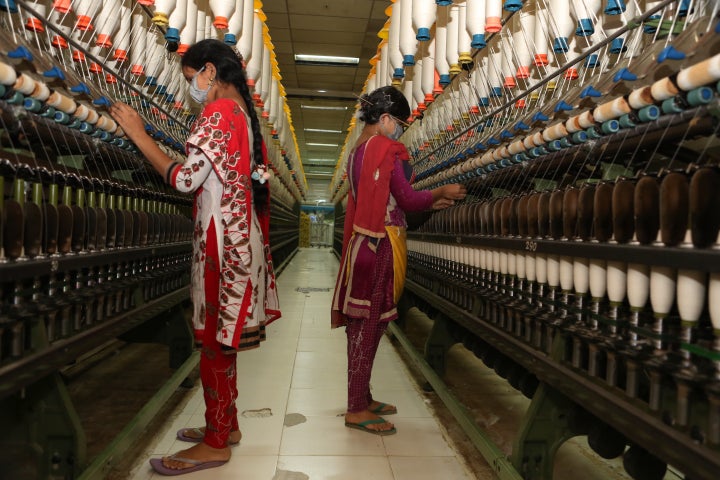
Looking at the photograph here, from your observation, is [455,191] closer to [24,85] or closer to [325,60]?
[24,85]

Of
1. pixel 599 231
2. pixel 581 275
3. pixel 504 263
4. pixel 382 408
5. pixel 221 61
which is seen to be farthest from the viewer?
pixel 382 408

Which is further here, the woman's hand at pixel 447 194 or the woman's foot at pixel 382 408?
the woman's foot at pixel 382 408

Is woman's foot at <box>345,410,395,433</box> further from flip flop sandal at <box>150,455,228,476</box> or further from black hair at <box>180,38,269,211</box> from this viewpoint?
black hair at <box>180,38,269,211</box>

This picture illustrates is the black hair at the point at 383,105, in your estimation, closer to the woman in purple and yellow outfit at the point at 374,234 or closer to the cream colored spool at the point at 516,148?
the woman in purple and yellow outfit at the point at 374,234

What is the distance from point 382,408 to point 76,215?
1.72 meters

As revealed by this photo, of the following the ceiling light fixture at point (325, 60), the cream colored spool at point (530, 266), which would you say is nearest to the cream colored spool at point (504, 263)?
the cream colored spool at point (530, 266)

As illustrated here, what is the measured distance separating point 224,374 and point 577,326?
1236mm

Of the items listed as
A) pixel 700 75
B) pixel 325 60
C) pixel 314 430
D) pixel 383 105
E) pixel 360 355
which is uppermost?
pixel 325 60

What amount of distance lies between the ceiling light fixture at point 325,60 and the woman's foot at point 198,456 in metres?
7.67

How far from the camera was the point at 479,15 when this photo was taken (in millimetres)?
2488

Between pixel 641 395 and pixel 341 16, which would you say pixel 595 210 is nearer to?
pixel 641 395

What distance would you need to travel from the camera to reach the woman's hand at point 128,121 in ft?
6.47

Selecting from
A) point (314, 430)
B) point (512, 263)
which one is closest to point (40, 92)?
point (512, 263)

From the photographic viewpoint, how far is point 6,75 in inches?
53.9
